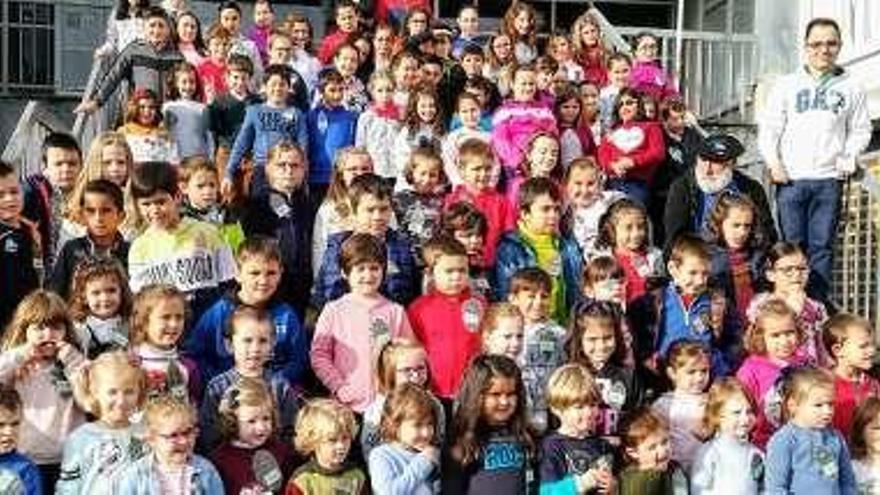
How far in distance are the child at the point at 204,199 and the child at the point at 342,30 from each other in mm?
3801

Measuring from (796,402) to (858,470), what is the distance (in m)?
0.54

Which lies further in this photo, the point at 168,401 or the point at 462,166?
the point at 462,166

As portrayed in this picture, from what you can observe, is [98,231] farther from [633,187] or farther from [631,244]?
[633,187]

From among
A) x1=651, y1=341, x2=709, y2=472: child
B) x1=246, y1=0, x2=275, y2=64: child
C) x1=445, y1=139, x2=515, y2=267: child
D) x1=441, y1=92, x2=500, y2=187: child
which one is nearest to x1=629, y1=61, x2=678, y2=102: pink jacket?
x1=441, y1=92, x2=500, y2=187: child

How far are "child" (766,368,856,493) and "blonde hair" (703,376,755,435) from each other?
0.21 meters

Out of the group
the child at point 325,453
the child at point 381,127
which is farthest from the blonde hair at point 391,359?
the child at point 381,127

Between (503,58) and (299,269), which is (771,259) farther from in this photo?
(503,58)

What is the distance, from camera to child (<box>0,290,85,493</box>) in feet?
22.3

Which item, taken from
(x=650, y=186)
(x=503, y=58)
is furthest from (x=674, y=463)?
(x=503, y=58)

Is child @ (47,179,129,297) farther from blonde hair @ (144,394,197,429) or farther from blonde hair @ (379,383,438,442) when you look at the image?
blonde hair @ (379,383,438,442)

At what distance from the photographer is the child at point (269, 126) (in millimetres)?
10094

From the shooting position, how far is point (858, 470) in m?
7.55

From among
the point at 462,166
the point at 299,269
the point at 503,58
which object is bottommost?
the point at 299,269

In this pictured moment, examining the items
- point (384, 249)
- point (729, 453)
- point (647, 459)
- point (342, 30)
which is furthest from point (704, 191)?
point (342, 30)
